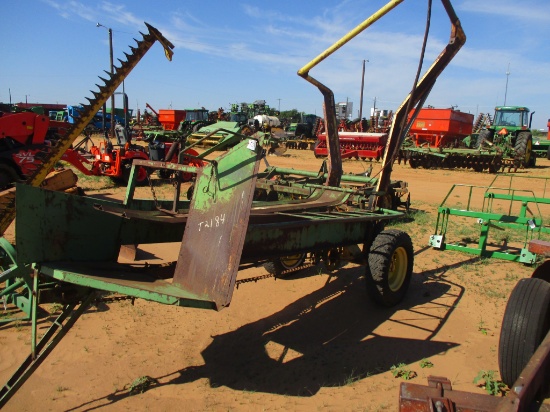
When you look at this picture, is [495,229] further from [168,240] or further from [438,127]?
[438,127]

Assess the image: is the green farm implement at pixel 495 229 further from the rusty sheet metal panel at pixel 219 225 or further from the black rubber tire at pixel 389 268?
the rusty sheet metal panel at pixel 219 225

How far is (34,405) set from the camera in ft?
11.0

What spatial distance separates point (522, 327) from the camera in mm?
3248

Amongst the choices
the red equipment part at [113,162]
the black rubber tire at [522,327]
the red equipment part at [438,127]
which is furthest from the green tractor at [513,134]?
the black rubber tire at [522,327]

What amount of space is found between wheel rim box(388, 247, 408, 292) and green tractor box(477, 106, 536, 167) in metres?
15.9

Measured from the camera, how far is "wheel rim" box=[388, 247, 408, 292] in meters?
5.45

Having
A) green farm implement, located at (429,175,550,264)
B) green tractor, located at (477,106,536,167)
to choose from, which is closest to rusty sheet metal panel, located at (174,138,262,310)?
green farm implement, located at (429,175,550,264)

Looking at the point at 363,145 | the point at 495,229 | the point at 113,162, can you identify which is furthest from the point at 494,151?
the point at 113,162

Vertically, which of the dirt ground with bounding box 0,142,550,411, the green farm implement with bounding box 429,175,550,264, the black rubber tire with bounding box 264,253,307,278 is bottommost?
the dirt ground with bounding box 0,142,550,411

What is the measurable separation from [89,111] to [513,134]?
21206 mm

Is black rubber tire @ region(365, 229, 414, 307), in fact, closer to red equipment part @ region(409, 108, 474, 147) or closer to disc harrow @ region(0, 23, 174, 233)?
disc harrow @ region(0, 23, 174, 233)

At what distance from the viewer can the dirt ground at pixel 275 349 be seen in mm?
3529

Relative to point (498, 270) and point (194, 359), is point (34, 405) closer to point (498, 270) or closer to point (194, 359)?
point (194, 359)

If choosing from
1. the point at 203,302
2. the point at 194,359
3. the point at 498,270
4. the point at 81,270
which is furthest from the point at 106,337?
the point at 498,270
